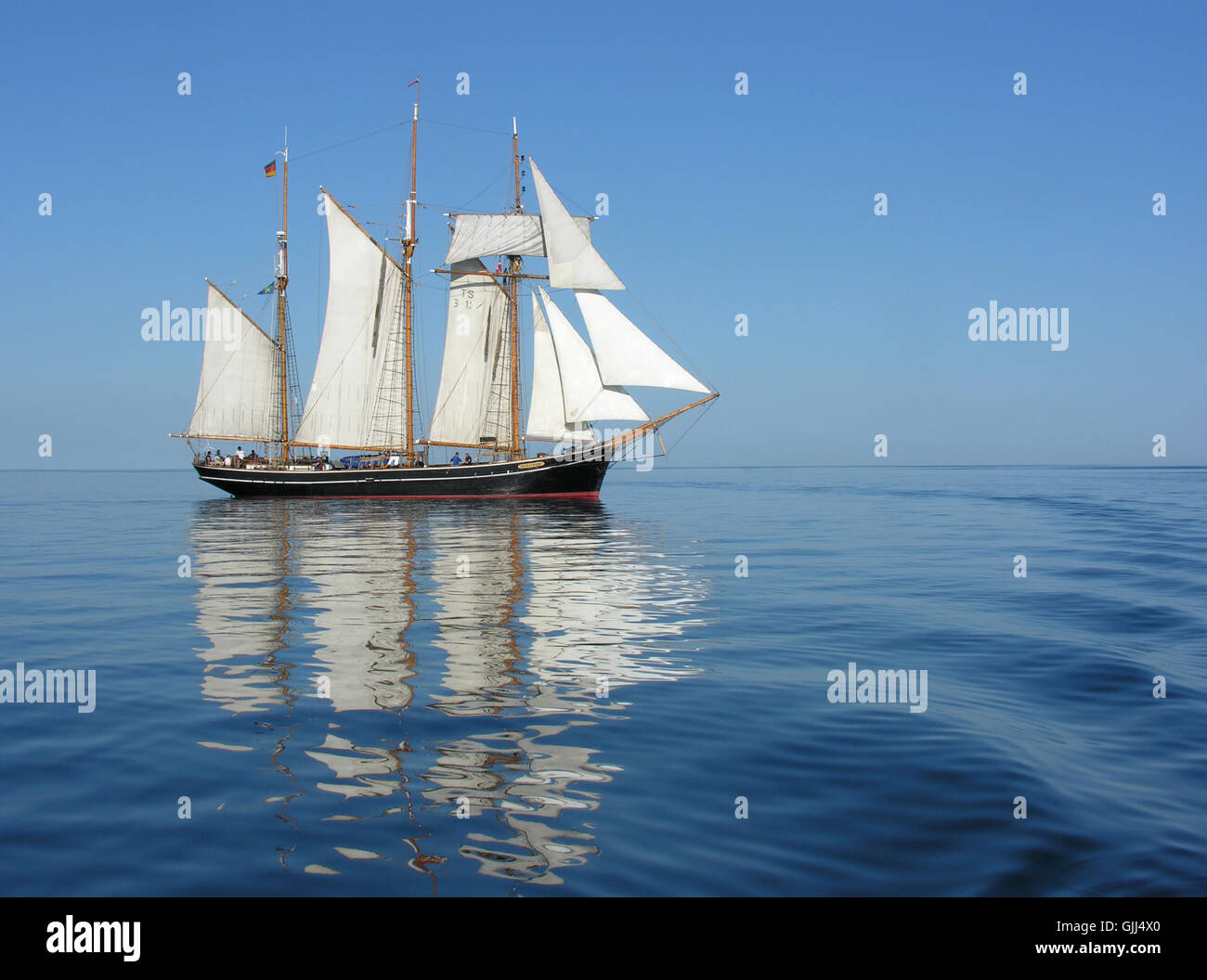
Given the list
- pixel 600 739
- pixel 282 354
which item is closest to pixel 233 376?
pixel 282 354

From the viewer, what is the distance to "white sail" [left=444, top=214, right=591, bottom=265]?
74.8m

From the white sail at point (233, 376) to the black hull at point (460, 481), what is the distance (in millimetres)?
4715

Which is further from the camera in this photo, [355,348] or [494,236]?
[494,236]

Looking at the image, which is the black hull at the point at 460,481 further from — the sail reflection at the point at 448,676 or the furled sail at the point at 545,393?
the sail reflection at the point at 448,676

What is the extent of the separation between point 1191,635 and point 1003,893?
43.3 ft

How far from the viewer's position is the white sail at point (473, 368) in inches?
2894

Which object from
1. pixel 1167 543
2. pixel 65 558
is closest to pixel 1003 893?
pixel 65 558

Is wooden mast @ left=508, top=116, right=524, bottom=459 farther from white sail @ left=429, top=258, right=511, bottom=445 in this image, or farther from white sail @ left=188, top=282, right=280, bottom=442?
white sail @ left=188, top=282, right=280, bottom=442

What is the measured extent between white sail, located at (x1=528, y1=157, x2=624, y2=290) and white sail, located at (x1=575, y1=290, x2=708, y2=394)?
2.45 m

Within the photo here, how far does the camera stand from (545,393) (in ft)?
229

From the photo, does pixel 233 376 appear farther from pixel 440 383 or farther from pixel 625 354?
pixel 625 354

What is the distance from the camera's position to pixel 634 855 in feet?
21.2

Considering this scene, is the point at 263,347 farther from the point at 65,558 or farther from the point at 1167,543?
the point at 1167,543

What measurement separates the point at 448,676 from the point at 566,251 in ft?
194
